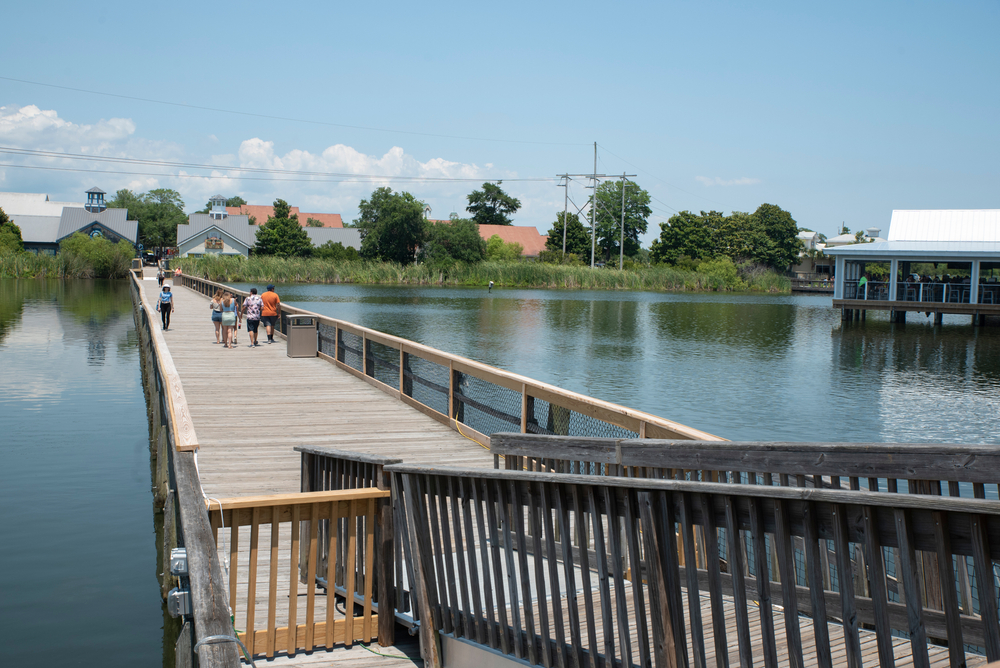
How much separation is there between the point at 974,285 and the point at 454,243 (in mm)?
55860

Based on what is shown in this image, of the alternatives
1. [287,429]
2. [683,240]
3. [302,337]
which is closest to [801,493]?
[287,429]

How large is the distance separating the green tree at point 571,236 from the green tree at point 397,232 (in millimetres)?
21900

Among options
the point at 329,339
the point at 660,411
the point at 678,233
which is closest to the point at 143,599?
the point at 329,339

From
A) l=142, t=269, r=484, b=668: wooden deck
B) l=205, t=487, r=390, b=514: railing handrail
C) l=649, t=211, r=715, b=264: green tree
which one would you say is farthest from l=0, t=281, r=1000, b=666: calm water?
l=649, t=211, r=715, b=264: green tree

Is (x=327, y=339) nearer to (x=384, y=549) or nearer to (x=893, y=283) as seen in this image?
(x=384, y=549)

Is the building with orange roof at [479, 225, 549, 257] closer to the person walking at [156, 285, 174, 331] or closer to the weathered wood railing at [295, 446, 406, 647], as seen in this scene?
the person walking at [156, 285, 174, 331]

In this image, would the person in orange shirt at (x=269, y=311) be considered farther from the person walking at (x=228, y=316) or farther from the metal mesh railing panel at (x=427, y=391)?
the metal mesh railing panel at (x=427, y=391)

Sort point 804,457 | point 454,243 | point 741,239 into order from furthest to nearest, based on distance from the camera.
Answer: point 741,239 → point 454,243 → point 804,457

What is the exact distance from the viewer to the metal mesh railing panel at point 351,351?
53.1 feet

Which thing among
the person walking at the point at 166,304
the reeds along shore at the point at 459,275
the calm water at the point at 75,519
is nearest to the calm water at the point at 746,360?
the person walking at the point at 166,304

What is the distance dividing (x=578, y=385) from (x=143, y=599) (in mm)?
15828

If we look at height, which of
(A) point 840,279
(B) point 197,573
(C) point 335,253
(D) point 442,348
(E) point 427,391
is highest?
(C) point 335,253

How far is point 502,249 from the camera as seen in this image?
111688 mm

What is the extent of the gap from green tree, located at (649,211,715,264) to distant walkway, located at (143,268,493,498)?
9315cm
